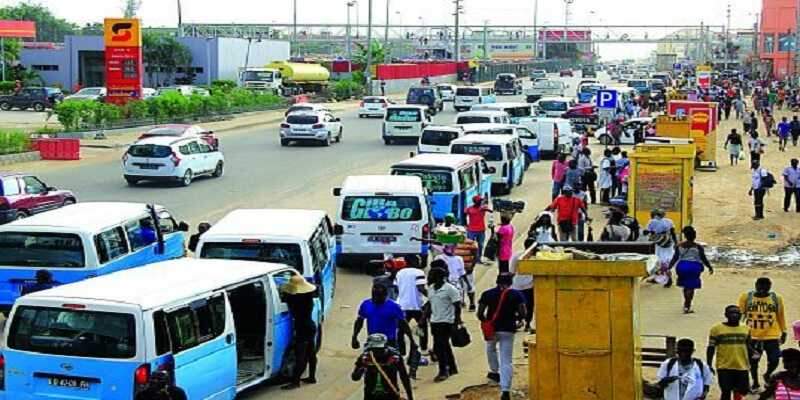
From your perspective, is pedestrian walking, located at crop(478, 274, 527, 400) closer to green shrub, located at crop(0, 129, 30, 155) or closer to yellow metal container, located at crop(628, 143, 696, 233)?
yellow metal container, located at crop(628, 143, 696, 233)

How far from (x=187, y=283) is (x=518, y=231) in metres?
14.5

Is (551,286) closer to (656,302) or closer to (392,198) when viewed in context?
(656,302)

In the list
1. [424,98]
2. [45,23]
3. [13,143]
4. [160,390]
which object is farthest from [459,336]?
[45,23]

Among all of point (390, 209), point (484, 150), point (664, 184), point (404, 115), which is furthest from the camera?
point (404, 115)

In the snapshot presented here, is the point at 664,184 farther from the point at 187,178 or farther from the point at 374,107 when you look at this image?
the point at 374,107

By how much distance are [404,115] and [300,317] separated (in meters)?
32.8

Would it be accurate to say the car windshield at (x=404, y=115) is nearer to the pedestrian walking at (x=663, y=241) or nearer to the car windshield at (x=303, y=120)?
the car windshield at (x=303, y=120)

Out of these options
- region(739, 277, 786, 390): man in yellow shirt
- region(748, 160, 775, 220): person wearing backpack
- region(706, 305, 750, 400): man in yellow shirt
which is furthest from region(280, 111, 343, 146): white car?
region(706, 305, 750, 400): man in yellow shirt

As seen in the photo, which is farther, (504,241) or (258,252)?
(504,241)

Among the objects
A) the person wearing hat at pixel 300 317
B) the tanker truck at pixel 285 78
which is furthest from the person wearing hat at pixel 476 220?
the tanker truck at pixel 285 78

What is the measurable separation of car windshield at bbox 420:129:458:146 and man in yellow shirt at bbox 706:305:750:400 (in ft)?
71.9

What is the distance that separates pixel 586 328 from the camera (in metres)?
10.9

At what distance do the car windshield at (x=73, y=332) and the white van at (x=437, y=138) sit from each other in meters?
22.8

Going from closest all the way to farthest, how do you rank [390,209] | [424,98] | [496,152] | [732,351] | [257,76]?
[732,351]
[390,209]
[496,152]
[424,98]
[257,76]
